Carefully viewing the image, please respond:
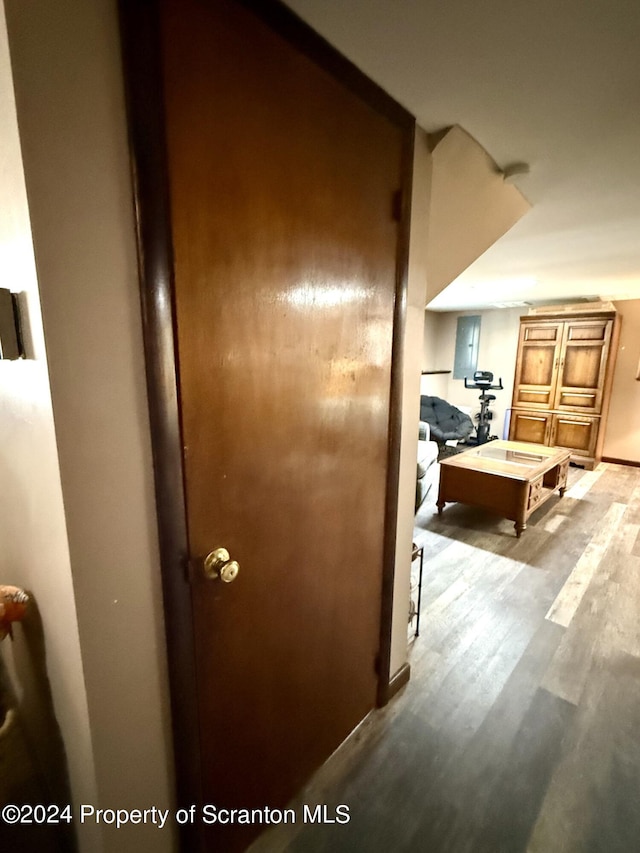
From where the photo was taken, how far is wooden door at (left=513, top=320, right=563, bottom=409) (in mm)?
4949

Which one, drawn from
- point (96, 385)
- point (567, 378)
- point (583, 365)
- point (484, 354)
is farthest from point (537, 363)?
point (96, 385)

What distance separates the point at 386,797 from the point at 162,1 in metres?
2.10

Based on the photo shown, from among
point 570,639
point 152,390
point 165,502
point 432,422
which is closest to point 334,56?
point 152,390

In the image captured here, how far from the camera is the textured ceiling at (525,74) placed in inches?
33.5

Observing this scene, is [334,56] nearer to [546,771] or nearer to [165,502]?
[165,502]

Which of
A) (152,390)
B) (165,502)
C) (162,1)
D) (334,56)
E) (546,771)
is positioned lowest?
(546,771)

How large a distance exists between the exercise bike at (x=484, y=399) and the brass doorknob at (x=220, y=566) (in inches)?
223

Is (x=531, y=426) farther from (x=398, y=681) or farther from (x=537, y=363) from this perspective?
(x=398, y=681)

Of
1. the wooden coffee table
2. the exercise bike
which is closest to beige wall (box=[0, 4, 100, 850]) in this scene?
the wooden coffee table

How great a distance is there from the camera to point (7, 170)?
24.9 inches

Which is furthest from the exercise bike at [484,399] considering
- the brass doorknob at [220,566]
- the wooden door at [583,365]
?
the brass doorknob at [220,566]

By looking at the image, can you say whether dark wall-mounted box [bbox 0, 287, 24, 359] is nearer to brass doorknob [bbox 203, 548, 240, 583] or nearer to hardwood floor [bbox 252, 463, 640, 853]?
brass doorknob [bbox 203, 548, 240, 583]

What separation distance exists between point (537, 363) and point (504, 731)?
4.60 metres

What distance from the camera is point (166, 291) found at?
2.37 feet
